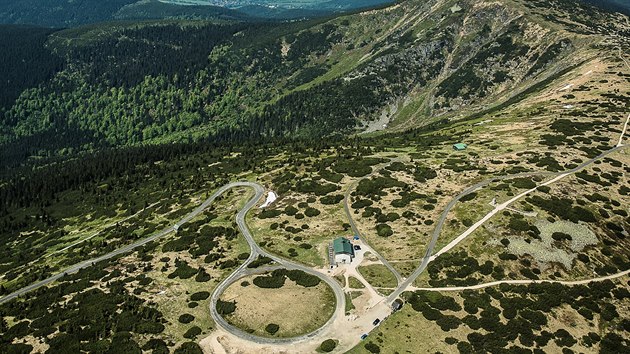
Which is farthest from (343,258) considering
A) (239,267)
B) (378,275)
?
(239,267)

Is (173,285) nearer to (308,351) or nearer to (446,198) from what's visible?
(308,351)

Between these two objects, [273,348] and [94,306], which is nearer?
[273,348]

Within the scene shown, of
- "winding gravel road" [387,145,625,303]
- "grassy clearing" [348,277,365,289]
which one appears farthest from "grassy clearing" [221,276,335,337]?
"winding gravel road" [387,145,625,303]

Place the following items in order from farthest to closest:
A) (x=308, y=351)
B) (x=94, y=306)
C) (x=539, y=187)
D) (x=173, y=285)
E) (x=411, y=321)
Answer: (x=539, y=187) → (x=173, y=285) → (x=94, y=306) → (x=411, y=321) → (x=308, y=351)

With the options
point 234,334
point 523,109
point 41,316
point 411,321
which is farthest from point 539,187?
point 41,316

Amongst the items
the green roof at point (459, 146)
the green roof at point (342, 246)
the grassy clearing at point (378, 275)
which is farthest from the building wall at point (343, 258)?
the green roof at point (459, 146)

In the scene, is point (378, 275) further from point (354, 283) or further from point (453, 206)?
point (453, 206)

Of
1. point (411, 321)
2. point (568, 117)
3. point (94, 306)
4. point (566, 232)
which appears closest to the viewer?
point (411, 321)
